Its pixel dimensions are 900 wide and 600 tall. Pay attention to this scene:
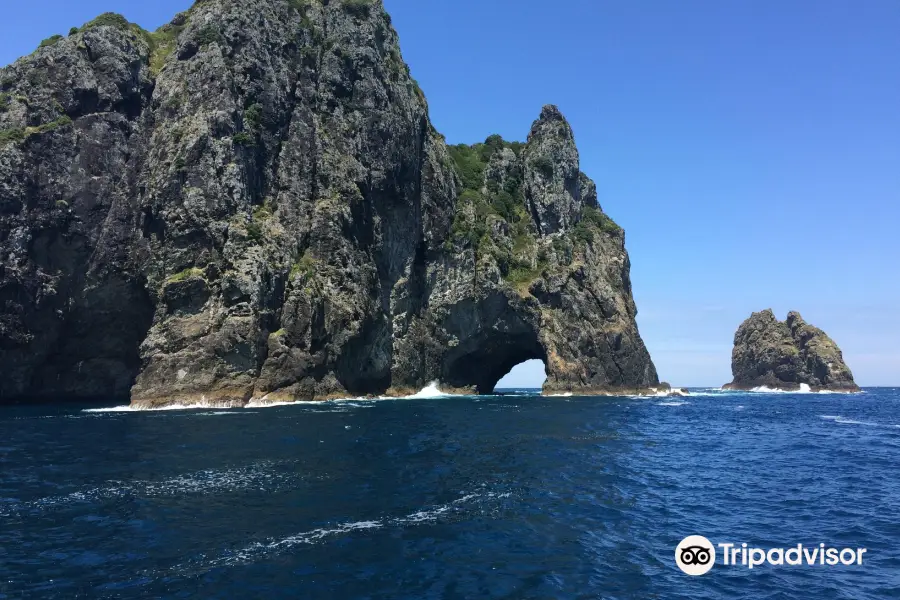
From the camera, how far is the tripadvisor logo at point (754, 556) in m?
15.1

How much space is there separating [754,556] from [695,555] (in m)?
1.68

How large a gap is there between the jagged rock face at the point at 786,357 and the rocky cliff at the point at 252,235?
270ft

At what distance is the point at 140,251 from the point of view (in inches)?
2768

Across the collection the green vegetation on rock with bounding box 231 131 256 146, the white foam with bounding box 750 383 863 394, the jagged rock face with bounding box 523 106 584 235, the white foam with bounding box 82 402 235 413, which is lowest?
the white foam with bounding box 82 402 235 413

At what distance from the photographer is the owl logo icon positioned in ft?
48.5

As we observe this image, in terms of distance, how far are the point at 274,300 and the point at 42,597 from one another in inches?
2338

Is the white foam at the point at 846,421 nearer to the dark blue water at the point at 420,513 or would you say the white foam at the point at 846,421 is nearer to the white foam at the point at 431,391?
the dark blue water at the point at 420,513

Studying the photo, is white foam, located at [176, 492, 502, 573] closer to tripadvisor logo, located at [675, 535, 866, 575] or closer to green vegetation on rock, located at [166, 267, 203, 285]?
tripadvisor logo, located at [675, 535, 866, 575]

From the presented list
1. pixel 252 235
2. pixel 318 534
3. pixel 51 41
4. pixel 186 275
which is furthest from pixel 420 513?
pixel 51 41

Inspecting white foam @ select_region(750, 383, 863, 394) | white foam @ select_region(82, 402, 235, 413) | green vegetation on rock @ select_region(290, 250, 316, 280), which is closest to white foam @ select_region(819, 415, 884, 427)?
green vegetation on rock @ select_region(290, 250, 316, 280)

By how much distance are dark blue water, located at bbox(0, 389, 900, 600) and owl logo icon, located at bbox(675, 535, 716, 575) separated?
1.26ft

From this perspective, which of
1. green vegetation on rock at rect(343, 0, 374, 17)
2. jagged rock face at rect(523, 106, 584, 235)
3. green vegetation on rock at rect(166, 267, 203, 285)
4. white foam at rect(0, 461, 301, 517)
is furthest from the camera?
jagged rock face at rect(523, 106, 584, 235)

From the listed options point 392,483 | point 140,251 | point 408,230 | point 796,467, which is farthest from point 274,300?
point 796,467

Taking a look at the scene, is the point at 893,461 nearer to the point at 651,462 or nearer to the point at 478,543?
the point at 651,462
